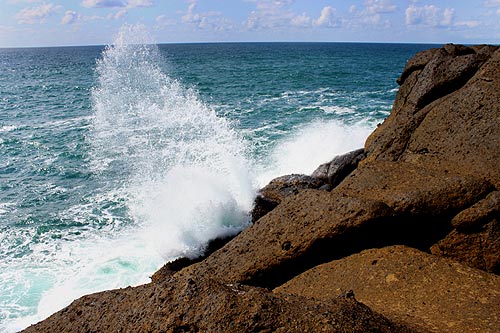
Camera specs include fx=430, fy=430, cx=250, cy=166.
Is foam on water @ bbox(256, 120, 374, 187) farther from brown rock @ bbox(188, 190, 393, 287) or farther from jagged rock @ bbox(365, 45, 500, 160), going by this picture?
brown rock @ bbox(188, 190, 393, 287)

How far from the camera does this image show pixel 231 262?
5.66m

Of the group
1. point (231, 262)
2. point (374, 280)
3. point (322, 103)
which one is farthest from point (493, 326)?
point (322, 103)

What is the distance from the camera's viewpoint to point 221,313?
305 cm

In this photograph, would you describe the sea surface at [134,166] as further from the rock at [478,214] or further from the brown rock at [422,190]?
the rock at [478,214]

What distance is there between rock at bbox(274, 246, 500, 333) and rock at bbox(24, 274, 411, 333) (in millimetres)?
901

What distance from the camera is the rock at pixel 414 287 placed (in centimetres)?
402

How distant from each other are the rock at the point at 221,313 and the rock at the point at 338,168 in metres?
7.34

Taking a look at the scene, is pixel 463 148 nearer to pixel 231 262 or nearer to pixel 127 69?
pixel 231 262

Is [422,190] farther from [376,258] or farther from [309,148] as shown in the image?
[309,148]

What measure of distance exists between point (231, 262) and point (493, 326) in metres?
3.02

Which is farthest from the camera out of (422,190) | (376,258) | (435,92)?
(435,92)

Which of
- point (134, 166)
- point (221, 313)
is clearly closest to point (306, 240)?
point (221, 313)

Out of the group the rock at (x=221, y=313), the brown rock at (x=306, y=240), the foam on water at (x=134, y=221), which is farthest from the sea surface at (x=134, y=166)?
the rock at (x=221, y=313)

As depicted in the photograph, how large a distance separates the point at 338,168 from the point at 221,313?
8.04 metres
